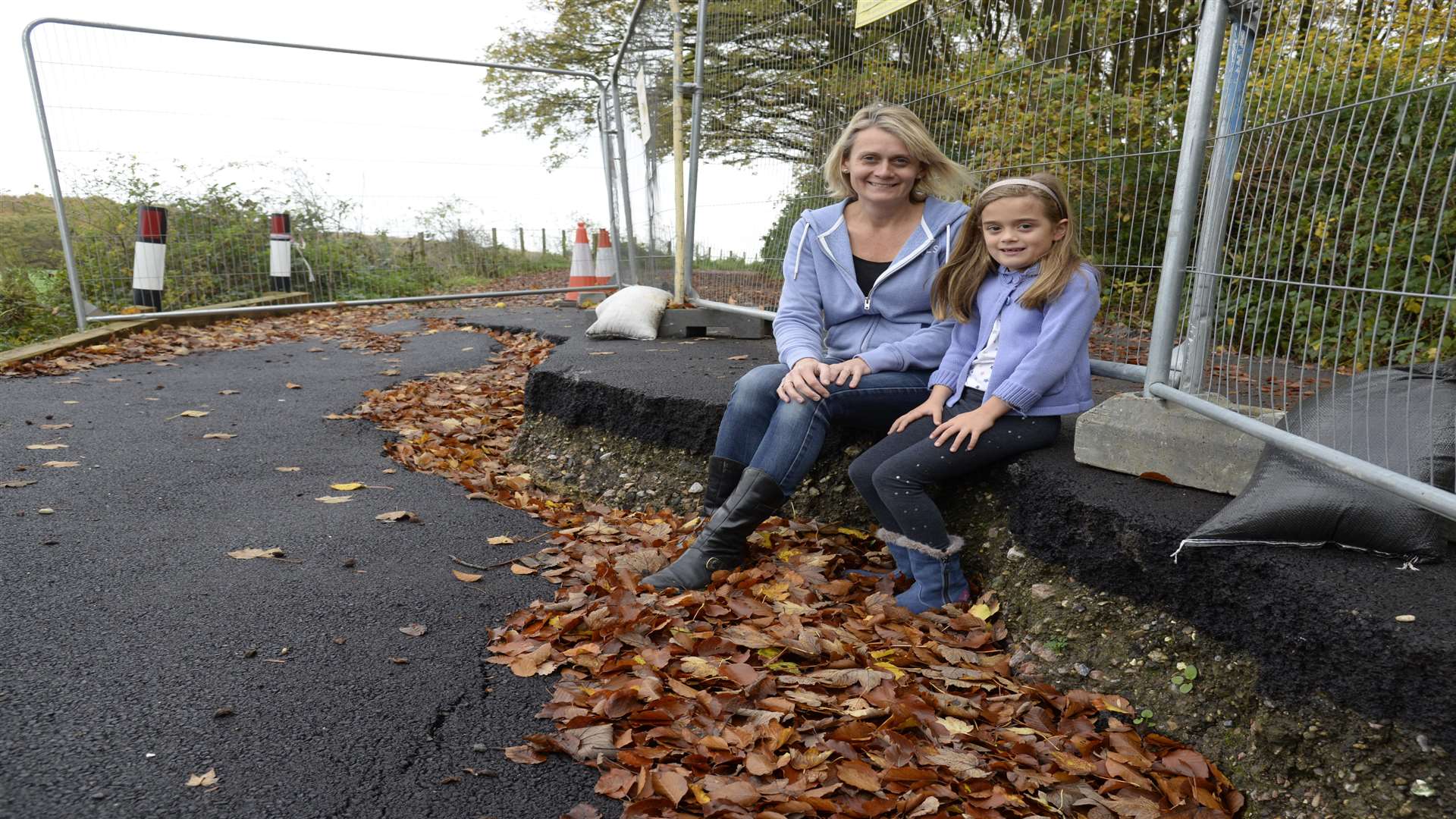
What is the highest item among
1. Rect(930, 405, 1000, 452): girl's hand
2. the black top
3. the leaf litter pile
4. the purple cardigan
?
the black top

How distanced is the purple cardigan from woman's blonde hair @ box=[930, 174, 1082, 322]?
36mm

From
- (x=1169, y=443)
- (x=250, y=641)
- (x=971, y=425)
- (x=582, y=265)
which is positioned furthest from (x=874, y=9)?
(x=582, y=265)

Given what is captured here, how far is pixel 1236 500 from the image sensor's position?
7.69ft

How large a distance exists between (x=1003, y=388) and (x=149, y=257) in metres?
8.06

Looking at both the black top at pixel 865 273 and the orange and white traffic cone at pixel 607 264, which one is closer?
the black top at pixel 865 273

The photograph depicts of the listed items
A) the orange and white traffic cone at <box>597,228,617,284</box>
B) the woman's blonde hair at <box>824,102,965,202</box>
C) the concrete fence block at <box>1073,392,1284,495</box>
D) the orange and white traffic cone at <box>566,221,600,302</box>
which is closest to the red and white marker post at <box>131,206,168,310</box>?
the orange and white traffic cone at <box>566,221,600,302</box>

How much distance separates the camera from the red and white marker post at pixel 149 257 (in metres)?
8.20

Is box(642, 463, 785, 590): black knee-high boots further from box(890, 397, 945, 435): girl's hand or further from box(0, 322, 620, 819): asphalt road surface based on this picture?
box(0, 322, 620, 819): asphalt road surface

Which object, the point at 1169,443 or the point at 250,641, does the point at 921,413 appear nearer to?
the point at 1169,443

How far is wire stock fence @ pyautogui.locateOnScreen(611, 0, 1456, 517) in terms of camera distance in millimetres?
2307

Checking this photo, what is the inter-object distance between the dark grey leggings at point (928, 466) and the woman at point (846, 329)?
258 mm

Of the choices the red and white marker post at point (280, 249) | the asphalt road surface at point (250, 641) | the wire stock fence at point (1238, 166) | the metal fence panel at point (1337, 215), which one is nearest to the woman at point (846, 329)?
the wire stock fence at point (1238, 166)

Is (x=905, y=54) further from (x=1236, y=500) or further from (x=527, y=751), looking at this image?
(x=527, y=751)

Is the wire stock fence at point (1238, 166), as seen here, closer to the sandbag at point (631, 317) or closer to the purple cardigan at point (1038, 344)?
the purple cardigan at point (1038, 344)
